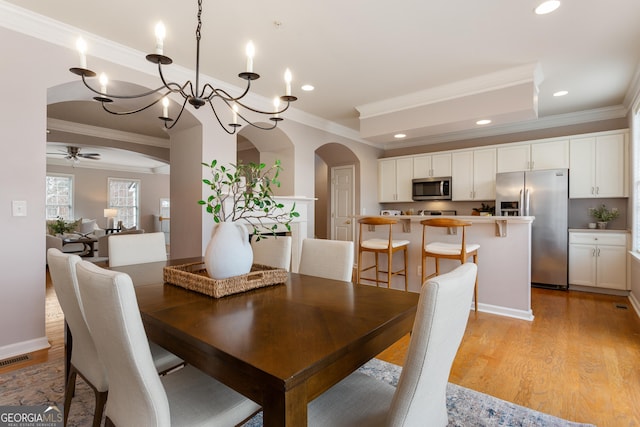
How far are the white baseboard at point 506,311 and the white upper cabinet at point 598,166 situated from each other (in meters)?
2.27

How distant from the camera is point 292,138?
4.48 meters

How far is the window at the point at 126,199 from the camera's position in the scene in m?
9.66

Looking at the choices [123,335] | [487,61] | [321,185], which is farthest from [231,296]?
[321,185]

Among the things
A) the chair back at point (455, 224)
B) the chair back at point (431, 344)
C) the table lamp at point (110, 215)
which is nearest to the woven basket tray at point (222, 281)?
the chair back at point (431, 344)

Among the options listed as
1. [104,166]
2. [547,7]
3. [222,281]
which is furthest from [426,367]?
[104,166]

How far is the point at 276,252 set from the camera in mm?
2334

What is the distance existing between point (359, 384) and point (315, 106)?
3785 millimetres

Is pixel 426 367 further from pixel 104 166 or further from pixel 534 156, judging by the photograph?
pixel 104 166

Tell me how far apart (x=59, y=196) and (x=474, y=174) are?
10083 millimetres

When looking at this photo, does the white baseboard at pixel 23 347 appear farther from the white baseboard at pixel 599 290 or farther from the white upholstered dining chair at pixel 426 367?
the white baseboard at pixel 599 290

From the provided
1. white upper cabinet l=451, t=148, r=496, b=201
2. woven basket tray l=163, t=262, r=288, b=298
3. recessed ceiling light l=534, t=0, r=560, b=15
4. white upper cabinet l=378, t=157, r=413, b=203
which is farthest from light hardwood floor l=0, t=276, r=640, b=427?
white upper cabinet l=378, t=157, r=413, b=203

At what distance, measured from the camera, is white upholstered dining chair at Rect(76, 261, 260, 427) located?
866 mm

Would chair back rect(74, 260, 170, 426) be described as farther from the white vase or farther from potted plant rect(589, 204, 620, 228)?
potted plant rect(589, 204, 620, 228)

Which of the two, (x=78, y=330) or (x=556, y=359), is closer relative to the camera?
(x=78, y=330)
